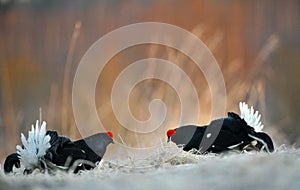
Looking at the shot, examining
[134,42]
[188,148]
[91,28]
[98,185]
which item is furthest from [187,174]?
[91,28]

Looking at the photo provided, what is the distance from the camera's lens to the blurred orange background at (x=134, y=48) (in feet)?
7.23

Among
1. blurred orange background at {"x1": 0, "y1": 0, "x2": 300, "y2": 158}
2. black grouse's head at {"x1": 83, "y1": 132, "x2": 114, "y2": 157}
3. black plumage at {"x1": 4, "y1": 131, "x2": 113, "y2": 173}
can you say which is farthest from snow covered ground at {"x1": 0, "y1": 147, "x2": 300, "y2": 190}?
blurred orange background at {"x1": 0, "y1": 0, "x2": 300, "y2": 158}

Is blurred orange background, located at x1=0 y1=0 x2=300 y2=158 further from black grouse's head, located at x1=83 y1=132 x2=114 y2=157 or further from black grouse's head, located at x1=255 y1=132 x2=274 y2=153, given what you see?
black grouse's head, located at x1=255 y1=132 x2=274 y2=153

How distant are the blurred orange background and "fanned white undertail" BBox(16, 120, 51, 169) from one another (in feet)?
3.35

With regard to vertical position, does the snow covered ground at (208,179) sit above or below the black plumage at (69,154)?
below

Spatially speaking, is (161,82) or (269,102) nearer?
(161,82)

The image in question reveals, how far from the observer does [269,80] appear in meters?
2.27

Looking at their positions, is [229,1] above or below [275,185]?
above

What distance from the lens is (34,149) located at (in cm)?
107

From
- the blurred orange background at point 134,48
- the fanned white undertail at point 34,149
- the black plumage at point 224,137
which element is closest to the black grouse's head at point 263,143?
the black plumage at point 224,137

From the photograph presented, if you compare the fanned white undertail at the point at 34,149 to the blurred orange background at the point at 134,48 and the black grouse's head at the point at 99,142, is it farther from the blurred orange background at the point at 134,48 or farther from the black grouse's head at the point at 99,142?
the blurred orange background at the point at 134,48

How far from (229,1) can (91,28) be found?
61 centimetres

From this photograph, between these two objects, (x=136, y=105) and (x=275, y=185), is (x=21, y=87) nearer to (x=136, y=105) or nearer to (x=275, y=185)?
(x=136, y=105)

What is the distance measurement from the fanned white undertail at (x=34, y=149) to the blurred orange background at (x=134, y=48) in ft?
3.35
